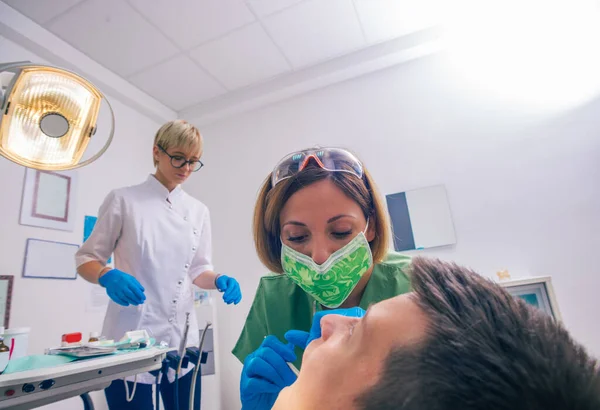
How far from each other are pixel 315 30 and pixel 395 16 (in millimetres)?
551

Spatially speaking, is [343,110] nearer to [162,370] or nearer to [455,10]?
[455,10]

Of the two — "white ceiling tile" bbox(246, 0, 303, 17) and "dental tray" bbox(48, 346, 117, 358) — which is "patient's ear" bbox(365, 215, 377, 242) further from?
"white ceiling tile" bbox(246, 0, 303, 17)

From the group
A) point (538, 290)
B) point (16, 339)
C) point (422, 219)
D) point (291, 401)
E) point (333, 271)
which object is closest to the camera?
point (291, 401)

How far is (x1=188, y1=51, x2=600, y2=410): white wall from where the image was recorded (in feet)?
6.47

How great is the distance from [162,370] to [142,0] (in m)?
2.07

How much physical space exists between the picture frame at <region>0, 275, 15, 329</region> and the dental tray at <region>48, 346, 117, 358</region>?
1035mm

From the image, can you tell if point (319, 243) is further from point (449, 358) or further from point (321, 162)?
point (449, 358)

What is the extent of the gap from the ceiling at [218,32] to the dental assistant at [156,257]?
43.5 inches

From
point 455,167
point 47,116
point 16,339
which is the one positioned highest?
point 455,167

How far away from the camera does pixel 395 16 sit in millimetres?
2303

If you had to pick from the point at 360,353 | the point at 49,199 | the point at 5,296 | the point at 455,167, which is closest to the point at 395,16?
the point at 455,167

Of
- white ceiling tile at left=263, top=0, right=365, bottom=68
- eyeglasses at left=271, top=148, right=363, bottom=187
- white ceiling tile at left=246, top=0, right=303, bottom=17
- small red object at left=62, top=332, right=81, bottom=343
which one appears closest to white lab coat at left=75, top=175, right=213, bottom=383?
small red object at left=62, top=332, right=81, bottom=343

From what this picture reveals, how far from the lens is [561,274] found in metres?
1.93

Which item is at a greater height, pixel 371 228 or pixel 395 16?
pixel 395 16
